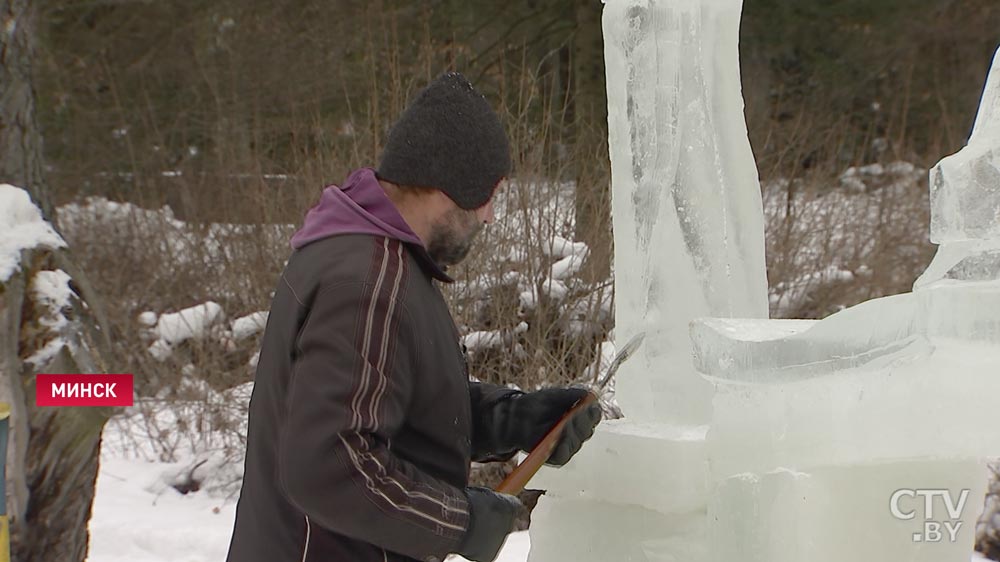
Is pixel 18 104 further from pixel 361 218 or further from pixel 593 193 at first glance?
pixel 593 193

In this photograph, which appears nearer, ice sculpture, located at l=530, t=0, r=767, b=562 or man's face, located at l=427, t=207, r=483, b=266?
man's face, located at l=427, t=207, r=483, b=266

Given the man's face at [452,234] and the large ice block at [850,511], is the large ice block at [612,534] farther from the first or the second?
the man's face at [452,234]

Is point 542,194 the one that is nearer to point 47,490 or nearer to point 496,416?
point 47,490

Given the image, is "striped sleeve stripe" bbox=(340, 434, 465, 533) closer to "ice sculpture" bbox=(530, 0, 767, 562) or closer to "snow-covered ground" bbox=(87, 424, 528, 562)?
"ice sculpture" bbox=(530, 0, 767, 562)

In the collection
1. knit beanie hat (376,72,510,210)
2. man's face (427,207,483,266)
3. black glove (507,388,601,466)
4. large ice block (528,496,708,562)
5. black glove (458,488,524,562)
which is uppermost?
knit beanie hat (376,72,510,210)

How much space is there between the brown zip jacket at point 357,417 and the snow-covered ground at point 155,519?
Result: 2.51 metres

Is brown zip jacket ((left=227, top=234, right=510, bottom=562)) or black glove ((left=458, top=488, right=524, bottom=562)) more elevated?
brown zip jacket ((left=227, top=234, right=510, bottom=562))

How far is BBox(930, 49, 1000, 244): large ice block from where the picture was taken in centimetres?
174

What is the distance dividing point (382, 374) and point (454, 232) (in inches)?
14.5

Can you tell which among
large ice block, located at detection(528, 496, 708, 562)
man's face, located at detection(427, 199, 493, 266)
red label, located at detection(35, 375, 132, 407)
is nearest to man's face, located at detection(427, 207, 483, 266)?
man's face, located at detection(427, 199, 493, 266)

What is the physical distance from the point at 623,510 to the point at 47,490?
6.75 feet

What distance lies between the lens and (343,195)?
1.76 m

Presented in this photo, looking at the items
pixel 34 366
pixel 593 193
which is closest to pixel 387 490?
pixel 34 366

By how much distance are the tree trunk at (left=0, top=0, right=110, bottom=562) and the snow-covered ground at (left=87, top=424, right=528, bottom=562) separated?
1027 millimetres
